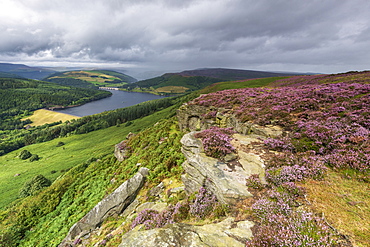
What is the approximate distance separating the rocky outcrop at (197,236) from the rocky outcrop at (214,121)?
9.42 meters

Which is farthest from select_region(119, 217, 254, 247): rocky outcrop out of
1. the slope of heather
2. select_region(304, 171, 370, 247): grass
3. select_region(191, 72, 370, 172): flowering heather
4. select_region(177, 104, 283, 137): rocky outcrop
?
select_region(177, 104, 283, 137): rocky outcrop

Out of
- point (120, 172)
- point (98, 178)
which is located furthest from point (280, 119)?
point (98, 178)

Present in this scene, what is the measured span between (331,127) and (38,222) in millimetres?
34973

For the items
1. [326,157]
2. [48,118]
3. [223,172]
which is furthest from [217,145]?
[48,118]

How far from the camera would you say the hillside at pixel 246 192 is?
18.9 feet

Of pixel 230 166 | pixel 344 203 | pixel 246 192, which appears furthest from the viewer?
pixel 230 166

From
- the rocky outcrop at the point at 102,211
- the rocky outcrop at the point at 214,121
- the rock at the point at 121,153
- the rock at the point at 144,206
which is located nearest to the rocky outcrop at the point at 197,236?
the rock at the point at 144,206

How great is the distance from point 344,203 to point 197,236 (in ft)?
20.6

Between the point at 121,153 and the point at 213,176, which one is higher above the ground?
the point at 213,176

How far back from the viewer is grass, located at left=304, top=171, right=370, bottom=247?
189 inches

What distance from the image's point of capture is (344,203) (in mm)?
5969

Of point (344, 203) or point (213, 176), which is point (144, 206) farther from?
point (344, 203)

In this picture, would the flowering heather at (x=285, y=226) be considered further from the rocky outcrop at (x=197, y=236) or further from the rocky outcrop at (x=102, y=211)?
the rocky outcrop at (x=102, y=211)

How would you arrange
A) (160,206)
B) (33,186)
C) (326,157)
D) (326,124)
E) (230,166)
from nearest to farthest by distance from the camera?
(326,157)
(230,166)
(326,124)
(160,206)
(33,186)
